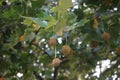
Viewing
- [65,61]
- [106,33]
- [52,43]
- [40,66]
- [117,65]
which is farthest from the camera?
[40,66]

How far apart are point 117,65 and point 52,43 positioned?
1295mm

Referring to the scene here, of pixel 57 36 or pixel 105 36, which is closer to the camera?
pixel 57 36

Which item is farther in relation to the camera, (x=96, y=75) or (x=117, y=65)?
(x=96, y=75)

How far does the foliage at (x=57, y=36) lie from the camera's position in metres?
1.56

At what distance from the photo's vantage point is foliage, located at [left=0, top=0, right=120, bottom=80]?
1557mm

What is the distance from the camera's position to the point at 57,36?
1.27 m

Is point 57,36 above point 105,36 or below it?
above

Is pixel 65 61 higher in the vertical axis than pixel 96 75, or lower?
higher

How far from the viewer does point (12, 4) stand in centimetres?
177

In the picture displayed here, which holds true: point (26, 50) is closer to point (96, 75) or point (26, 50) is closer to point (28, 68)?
point (28, 68)

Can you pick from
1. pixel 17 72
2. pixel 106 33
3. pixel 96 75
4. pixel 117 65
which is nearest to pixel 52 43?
pixel 106 33

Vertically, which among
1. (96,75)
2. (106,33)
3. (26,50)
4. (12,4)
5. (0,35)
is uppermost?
(12,4)

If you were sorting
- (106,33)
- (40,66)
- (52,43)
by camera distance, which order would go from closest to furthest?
(52,43), (106,33), (40,66)

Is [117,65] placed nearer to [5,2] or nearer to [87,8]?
[87,8]
